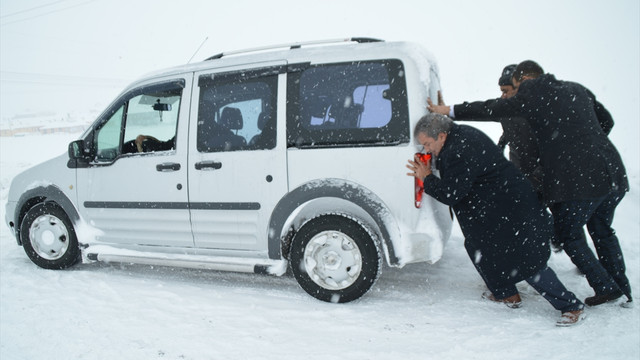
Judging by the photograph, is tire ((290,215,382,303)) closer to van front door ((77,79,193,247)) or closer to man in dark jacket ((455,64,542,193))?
van front door ((77,79,193,247))

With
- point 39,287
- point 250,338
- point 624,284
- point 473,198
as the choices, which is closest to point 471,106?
point 473,198

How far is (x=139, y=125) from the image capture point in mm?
3863

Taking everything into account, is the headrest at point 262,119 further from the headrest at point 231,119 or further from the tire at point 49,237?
the tire at point 49,237

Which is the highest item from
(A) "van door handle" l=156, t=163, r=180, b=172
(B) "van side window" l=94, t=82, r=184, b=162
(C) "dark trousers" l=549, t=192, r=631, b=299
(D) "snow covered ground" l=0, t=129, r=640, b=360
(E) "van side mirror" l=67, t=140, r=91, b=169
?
(B) "van side window" l=94, t=82, r=184, b=162

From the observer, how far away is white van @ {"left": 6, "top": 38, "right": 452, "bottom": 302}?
10.00ft

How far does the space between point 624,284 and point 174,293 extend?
11.8ft

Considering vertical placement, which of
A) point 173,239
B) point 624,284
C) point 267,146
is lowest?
point 624,284

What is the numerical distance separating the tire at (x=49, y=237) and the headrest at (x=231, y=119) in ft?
6.76

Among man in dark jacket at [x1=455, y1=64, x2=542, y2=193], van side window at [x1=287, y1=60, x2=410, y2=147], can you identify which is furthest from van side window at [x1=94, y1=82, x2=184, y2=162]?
man in dark jacket at [x1=455, y1=64, x2=542, y2=193]

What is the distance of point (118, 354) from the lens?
2.56 metres

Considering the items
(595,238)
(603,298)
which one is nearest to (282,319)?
(603,298)

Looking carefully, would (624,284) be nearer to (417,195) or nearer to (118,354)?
(417,195)

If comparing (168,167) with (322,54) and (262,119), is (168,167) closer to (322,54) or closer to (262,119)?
(262,119)

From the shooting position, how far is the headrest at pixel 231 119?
345cm
